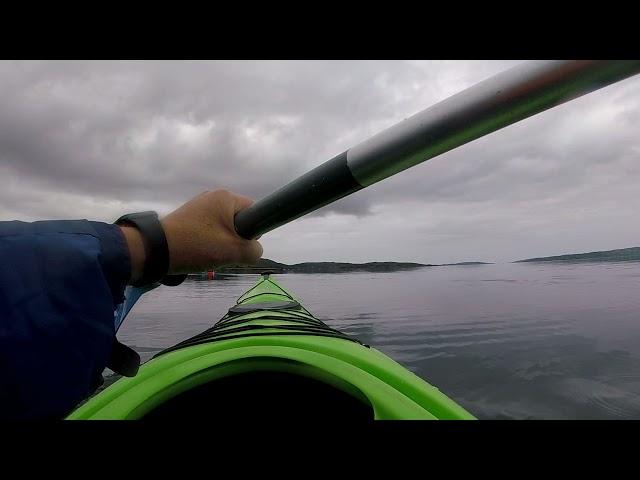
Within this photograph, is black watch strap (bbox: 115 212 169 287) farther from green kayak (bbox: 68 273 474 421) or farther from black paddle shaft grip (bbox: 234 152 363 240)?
green kayak (bbox: 68 273 474 421)

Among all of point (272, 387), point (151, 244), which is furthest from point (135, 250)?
point (272, 387)

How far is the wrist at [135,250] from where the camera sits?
120 cm

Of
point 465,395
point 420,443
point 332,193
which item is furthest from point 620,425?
point 465,395

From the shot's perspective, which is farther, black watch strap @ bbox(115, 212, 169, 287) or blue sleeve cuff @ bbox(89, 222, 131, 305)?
black watch strap @ bbox(115, 212, 169, 287)

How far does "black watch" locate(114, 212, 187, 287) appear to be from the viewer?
123 centimetres

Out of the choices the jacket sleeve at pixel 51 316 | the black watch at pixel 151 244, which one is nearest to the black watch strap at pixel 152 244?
the black watch at pixel 151 244

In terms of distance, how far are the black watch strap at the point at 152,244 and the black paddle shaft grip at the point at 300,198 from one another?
0.28 m

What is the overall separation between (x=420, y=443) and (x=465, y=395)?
16.7ft

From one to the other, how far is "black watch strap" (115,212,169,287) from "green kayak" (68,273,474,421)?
0.43 m

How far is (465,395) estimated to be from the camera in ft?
16.6

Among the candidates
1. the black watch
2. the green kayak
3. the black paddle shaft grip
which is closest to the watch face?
the black watch

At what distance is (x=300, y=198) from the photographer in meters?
1.21

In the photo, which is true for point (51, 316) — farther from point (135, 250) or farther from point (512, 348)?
point (512, 348)

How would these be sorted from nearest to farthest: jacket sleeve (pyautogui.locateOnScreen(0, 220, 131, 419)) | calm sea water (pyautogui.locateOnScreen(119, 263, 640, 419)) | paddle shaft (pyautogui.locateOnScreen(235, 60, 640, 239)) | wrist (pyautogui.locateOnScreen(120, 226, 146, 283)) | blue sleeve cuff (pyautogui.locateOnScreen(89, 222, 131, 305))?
paddle shaft (pyautogui.locateOnScreen(235, 60, 640, 239)) → jacket sleeve (pyautogui.locateOnScreen(0, 220, 131, 419)) → blue sleeve cuff (pyautogui.locateOnScreen(89, 222, 131, 305)) → wrist (pyautogui.locateOnScreen(120, 226, 146, 283)) → calm sea water (pyautogui.locateOnScreen(119, 263, 640, 419))
